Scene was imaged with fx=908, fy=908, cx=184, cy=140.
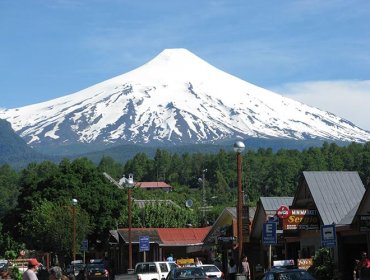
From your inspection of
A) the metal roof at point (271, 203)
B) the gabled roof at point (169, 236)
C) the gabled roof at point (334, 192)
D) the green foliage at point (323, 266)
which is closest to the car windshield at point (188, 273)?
the green foliage at point (323, 266)

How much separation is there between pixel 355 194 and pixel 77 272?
66.3 ft

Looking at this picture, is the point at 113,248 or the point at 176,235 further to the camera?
the point at 113,248

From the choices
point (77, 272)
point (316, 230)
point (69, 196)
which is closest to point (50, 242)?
point (69, 196)

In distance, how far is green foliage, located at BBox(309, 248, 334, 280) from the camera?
137 feet

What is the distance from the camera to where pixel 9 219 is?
88.1 metres

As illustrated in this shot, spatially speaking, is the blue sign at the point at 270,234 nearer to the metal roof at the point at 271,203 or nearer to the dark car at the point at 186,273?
the dark car at the point at 186,273

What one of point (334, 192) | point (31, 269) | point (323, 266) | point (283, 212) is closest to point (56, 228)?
point (334, 192)

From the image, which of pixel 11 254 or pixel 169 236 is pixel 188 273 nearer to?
pixel 169 236

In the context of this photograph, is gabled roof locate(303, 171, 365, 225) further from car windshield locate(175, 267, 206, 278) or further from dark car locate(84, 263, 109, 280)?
dark car locate(84, 263, 109, 280)

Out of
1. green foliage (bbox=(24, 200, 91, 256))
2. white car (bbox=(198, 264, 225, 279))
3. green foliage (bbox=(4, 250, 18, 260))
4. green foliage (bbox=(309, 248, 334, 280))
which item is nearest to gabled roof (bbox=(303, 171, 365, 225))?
green foliage (bbox=(309, 248, 334, 280))

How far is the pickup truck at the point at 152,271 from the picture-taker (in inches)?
1858

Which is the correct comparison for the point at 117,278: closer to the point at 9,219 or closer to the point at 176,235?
the point at 176,235

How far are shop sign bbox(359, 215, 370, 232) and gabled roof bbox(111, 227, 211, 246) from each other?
126 feet

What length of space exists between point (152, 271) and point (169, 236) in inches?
1187
